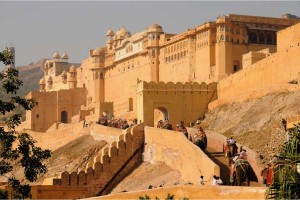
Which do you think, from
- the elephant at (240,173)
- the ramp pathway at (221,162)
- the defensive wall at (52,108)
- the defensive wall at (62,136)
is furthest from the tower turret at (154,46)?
the elephant at (240,173)

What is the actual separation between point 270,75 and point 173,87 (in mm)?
5159

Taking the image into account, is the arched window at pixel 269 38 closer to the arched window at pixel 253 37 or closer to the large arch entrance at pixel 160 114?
the arched window at pixel 253 37

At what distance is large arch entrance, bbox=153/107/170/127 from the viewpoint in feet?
157

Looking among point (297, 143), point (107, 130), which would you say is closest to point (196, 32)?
point (107, 130)

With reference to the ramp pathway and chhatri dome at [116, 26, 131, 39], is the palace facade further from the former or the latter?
the ramp pathway

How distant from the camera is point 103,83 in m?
82.9

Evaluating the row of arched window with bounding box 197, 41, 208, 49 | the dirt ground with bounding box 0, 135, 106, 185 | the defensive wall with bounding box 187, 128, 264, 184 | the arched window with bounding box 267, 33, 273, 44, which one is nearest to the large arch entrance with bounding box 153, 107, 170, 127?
the dirt ground with bounding box 0, 135, 106, 185

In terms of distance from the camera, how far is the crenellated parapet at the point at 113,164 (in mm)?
36719

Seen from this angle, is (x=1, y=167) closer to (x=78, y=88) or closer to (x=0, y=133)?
(x=0, y=133)

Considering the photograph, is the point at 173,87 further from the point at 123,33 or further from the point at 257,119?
the point at 123,33

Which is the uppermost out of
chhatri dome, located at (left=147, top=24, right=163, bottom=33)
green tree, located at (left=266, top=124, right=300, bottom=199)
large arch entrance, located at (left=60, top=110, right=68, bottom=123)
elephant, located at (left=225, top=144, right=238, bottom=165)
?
chhatri dome, located at (left=147, top=24, right=163, bottom=33)

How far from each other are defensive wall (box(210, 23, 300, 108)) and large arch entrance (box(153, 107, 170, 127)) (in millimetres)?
2568

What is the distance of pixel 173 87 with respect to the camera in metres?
48.2

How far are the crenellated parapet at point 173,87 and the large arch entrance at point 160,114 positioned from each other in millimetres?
1028
